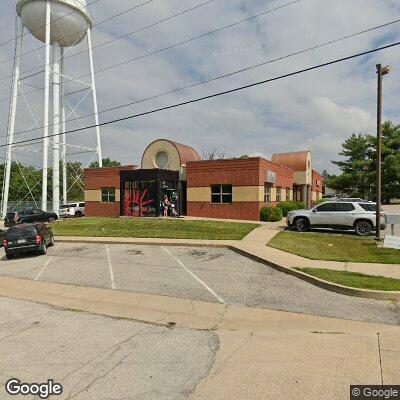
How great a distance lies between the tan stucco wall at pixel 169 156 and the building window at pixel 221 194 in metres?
3.73

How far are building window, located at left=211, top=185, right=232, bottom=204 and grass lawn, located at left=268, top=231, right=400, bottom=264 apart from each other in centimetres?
891

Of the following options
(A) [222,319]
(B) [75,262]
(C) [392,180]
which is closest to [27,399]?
(A) [222,319]

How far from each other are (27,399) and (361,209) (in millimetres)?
18921

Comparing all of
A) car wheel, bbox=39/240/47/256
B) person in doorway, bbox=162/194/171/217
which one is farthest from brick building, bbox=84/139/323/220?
car wheel, bbox=39/240/47/256

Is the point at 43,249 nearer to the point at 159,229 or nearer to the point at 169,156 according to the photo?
the point at 159,229

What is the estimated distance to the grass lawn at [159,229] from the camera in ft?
65.4

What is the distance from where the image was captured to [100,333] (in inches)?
278

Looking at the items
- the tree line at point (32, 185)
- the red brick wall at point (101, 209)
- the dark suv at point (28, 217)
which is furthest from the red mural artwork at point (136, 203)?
the tree line at point (32, 185)

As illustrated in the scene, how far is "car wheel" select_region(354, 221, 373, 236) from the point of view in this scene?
64.5 feet

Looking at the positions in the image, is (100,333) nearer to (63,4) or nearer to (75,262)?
(75,262)

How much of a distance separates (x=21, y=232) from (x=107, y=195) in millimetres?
17779

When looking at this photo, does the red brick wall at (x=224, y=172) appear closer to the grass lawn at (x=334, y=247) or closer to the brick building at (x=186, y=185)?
the brick building at (x=186, y=185)

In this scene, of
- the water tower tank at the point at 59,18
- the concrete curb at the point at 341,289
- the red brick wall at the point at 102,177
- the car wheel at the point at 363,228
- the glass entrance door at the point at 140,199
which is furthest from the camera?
the water tower tank at the point at 59,18

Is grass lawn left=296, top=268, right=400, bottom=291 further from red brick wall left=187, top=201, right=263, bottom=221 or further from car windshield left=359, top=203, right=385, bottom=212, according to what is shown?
red brick wall left=187, top=201, right=263, bottom=221
